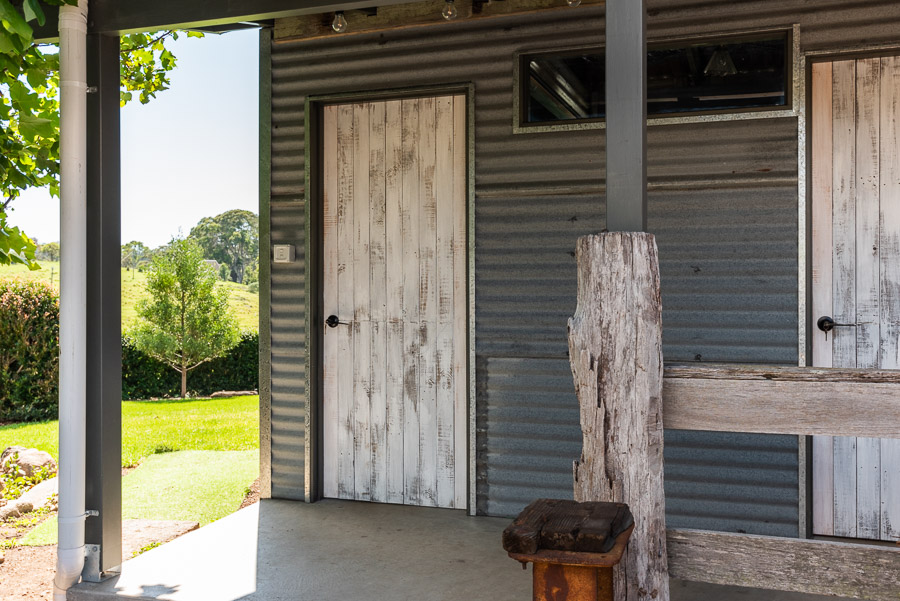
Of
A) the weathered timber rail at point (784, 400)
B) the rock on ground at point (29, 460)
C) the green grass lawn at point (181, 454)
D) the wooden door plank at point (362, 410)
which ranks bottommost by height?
the green grass lawn at point (181, 454)

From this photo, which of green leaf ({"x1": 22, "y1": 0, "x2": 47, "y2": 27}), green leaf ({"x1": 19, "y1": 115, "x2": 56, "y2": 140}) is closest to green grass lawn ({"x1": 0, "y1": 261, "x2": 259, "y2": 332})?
green leaf ({"x1": 19, "y1": 115, "x2": 56, "y2": 140})

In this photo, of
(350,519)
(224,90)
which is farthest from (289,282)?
(224,90)

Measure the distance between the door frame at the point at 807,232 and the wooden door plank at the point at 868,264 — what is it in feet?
0.65

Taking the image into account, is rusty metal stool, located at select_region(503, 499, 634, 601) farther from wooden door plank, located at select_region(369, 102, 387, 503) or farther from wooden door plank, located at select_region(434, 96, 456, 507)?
wooden door plank, located at select_region(369, 102, 387, 503)

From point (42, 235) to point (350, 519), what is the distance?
22.0 m

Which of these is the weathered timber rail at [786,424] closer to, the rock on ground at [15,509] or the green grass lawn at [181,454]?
the green grass lawn at [181,454]

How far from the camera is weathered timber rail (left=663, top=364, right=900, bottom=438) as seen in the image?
2.13 meters

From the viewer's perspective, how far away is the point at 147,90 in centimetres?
664

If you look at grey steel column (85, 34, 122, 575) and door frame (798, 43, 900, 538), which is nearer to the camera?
grey steel column (85, 34, 122, 575)

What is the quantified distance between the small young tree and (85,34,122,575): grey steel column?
30.5 ft

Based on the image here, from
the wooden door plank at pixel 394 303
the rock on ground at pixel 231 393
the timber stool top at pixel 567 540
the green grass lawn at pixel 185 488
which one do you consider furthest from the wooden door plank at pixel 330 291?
the rock on ground at pixel 231 393

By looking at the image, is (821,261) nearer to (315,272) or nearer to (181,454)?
(315,272)

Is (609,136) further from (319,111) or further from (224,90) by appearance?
(224,90)

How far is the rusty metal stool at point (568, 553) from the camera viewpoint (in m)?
1.69
